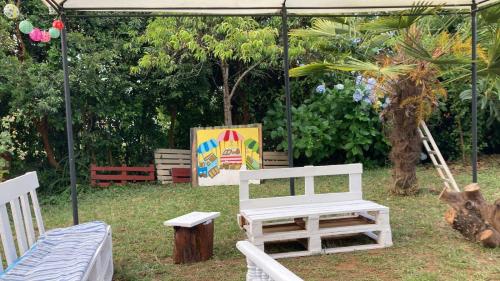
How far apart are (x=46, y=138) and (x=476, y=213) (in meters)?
7.40

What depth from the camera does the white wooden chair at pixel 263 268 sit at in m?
1.30

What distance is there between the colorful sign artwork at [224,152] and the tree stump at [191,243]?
436 centimetres

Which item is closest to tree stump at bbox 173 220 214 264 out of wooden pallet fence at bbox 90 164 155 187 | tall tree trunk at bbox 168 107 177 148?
wooden pallet fence at bbox 90 164 155 187

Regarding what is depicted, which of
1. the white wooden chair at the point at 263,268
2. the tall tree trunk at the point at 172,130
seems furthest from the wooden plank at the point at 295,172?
the tall tree trunk at the point at 172,130

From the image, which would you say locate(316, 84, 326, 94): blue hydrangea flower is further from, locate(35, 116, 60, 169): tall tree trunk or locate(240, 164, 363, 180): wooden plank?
locate(35, 116, 60, 169): tall tree trunk

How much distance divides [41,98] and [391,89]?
5.65 metres

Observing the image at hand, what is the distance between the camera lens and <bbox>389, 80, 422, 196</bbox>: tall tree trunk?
6.29 meters

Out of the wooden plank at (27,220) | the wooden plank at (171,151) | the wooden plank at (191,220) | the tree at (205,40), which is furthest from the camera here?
the wooden plank at (171,151)

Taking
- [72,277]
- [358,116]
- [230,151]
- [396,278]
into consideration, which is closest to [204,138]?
[230,151]

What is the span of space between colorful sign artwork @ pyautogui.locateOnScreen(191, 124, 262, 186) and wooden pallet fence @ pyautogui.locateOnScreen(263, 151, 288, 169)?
23.3 inches

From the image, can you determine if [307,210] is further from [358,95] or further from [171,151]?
[171,151]

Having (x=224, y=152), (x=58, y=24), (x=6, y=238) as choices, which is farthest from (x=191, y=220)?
(x=224, y=152)

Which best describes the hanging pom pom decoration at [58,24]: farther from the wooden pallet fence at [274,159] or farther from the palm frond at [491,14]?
the wooden pallet fence at [274,159]

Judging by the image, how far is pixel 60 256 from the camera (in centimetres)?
273
